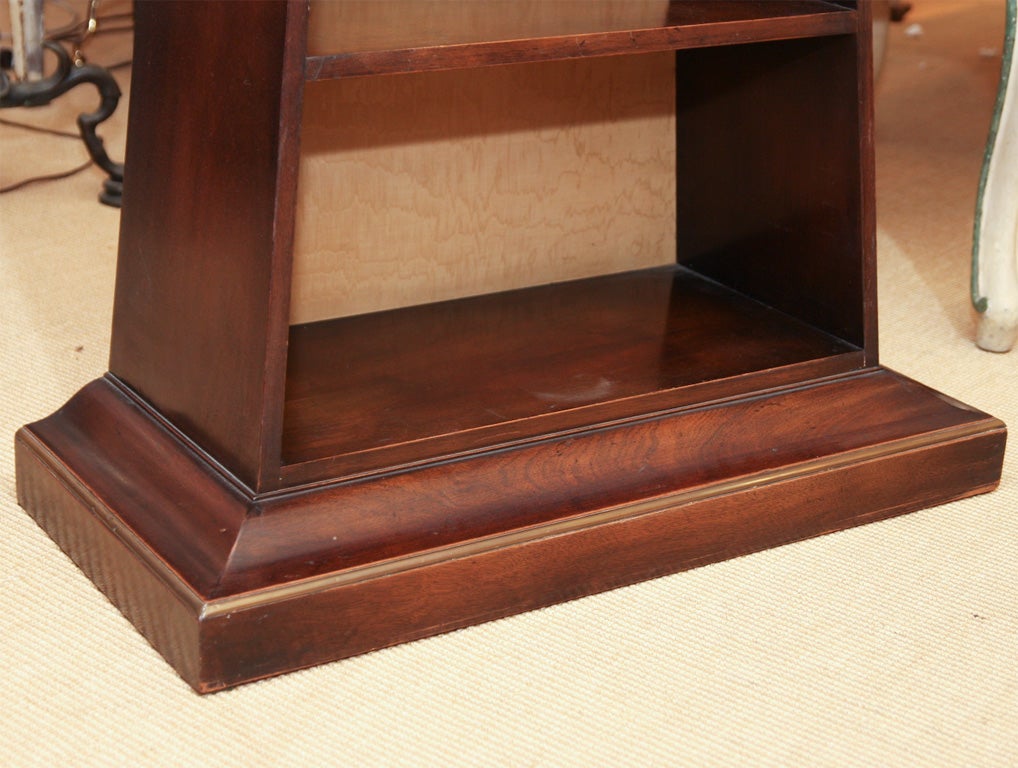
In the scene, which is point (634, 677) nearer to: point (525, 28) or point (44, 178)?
point (525, 28)

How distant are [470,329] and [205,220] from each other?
Result: 317 millimetres

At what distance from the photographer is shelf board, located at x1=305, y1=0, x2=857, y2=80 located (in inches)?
31.6

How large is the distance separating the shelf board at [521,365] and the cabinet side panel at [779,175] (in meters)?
0.03

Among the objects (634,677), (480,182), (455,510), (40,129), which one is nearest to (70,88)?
(40,129)

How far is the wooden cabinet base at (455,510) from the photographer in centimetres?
82

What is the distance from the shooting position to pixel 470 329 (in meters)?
1.13

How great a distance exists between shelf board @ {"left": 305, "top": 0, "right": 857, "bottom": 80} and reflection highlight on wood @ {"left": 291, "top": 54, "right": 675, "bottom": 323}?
0.42 feet

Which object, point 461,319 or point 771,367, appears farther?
point 461,319

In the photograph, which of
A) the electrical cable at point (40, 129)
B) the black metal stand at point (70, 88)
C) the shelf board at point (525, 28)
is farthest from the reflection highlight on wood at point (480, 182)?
the electrical cable at point (40, 129)

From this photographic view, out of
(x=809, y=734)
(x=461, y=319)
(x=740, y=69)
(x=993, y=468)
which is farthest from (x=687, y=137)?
(x=809, y=734)

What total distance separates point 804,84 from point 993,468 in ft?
1.11

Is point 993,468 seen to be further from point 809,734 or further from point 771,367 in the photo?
point 809,734

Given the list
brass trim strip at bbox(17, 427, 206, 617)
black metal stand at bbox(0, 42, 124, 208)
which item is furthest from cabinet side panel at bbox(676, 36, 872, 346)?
black metal stand at bbox(0, 42, 124, 208)

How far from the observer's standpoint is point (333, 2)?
950 mm
